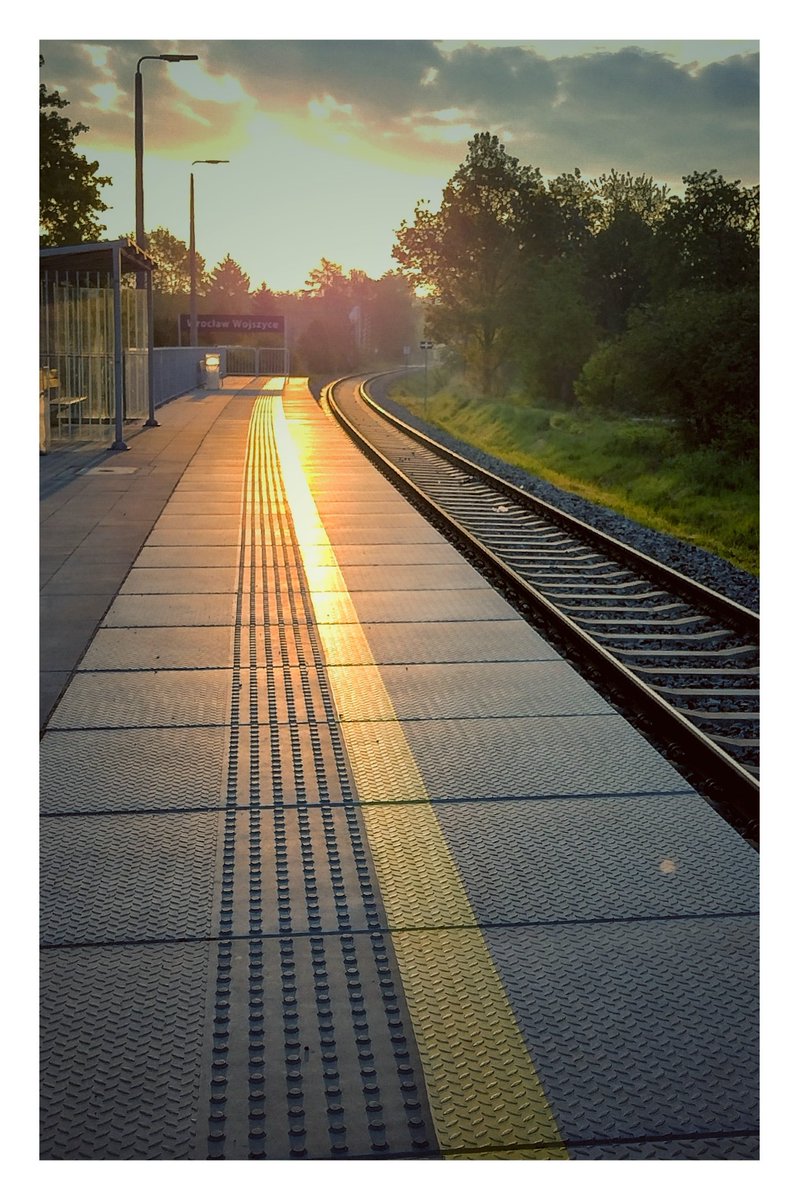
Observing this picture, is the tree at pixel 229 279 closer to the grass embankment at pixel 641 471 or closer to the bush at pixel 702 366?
the grass embankment at pixel 641 471

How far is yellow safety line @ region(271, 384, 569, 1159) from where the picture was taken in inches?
129

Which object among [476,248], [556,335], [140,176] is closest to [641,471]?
[140,176]

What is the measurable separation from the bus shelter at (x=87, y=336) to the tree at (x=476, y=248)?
128 feet

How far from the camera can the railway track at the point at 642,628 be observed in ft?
21.7

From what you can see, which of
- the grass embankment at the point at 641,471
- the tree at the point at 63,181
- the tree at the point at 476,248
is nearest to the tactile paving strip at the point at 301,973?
the grass embankment at the point at 641,471

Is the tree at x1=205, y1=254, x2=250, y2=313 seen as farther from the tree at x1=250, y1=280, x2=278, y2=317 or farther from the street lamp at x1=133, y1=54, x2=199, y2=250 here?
the street lamp at x1=133, y1=54, x2=199, y2=250

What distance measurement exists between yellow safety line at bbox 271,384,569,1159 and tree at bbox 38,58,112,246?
39.3 metres

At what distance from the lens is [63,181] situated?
144 feet

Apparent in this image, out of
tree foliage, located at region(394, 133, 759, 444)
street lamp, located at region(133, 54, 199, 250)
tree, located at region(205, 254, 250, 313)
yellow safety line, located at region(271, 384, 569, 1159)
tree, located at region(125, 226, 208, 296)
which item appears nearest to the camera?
yellow safety line, located at region(271, 384, 569, 1159)

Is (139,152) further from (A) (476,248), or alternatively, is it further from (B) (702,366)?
(A) (476,248)

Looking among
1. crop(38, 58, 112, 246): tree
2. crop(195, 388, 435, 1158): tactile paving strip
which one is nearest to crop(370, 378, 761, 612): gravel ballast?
crop(195, 388, 435, 1158): tactile paving strip

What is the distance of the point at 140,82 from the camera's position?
1011 inches

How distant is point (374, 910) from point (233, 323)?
57414mm

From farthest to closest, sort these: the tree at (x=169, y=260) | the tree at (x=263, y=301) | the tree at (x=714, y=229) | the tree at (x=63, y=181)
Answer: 1. the tree at (x=169, y=260)
2. the tree at (x=263, y=301)
3. the tree at (x=714, y=229)
4. the tree at (x=63, y=181)
